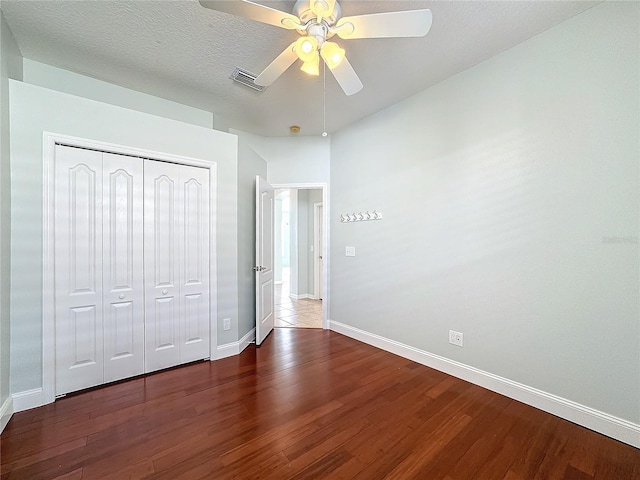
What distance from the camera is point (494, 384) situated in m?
2.31

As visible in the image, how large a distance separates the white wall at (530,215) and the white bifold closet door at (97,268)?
2.58m

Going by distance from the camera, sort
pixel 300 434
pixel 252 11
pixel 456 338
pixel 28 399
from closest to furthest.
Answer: pixel 252 11 → pixel 300 434 → pixel 28 399 → pixel 456 338

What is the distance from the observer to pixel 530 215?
2.13 meters

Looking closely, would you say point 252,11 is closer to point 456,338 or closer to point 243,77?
point 243,77

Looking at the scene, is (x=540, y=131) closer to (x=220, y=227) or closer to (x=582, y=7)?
(x=582, y=7)

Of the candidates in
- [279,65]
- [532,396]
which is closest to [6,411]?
[279,65]

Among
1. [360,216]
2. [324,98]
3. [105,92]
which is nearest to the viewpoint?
[105,92]

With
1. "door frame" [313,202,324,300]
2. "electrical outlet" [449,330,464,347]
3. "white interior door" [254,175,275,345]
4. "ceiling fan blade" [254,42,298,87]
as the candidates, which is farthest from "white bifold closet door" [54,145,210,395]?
"door frame" [313,202,324,300]

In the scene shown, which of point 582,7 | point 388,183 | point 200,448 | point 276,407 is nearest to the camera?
point 200,448

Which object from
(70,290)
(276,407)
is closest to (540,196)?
(276,407)

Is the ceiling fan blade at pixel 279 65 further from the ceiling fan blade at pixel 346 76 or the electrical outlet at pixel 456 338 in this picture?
the electrical outlet at pixel 456 338

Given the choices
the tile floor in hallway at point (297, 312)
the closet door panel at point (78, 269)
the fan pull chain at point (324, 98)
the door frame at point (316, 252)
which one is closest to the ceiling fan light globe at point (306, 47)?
the fan pull chain at point (324, 98)

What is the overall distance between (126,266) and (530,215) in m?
3.42

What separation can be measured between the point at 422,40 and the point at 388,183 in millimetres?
1425
